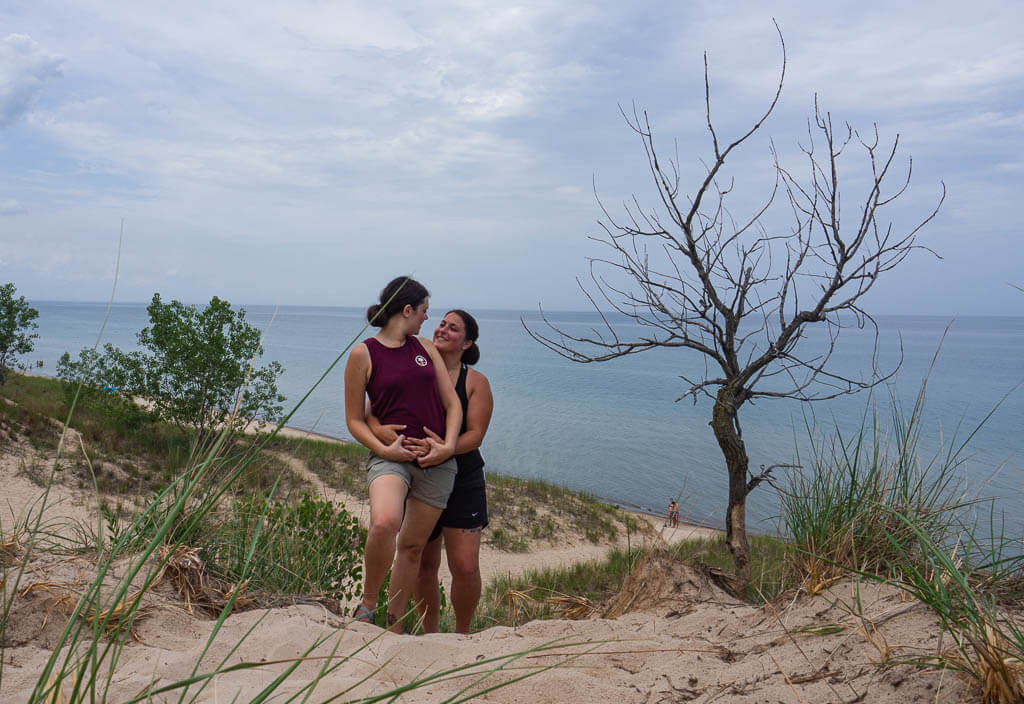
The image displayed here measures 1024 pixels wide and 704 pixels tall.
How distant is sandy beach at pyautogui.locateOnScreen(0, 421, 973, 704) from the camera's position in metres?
2.19

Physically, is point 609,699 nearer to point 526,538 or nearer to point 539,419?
point 526,538

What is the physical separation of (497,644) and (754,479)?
3171 millimetres

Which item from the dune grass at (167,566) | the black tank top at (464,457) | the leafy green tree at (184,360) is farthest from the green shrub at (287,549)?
the leafy green tree at (184,360)

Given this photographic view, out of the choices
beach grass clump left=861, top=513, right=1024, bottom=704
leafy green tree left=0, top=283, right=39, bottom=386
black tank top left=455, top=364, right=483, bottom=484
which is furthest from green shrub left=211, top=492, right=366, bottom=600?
leafy green tree left=0, top=283, right=39, bottom=386

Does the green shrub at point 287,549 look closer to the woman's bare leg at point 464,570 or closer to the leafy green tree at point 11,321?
the woman's bare leg at point 464,570

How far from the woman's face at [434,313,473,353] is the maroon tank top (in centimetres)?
33

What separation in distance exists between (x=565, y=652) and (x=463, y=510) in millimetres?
1480

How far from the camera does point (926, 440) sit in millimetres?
29922

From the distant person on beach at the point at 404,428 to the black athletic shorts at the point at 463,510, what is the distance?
0.27 meters

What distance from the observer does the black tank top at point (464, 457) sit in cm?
421

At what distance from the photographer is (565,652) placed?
111 inches

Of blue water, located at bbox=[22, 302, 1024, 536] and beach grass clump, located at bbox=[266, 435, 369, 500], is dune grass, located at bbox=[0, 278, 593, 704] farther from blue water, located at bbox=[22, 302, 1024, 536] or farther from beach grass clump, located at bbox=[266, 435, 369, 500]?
beach grass clump, located at bbox=[266, 435, 369, 500]

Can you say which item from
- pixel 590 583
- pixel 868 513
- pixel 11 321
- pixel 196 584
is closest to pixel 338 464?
pixel 590 583

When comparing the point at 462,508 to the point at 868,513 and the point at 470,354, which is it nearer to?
the point at 470,354
